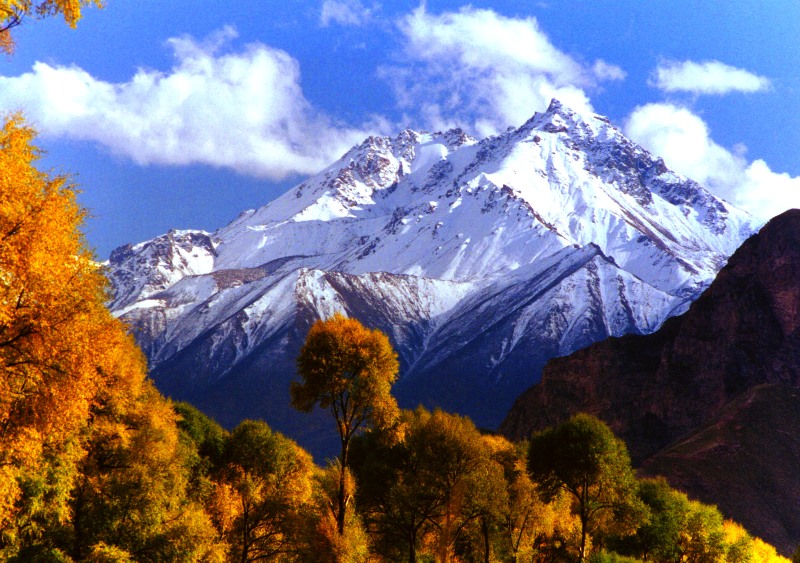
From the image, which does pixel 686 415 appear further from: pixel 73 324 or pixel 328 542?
pixel 73 324

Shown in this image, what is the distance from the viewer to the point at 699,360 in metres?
181

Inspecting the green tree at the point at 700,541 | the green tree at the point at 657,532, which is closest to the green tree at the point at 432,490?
the green tree at the point at 657,532

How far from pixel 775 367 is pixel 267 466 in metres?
135

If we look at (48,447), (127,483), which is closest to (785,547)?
(127,483)

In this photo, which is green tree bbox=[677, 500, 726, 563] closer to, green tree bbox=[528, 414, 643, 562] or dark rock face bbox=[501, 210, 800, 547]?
green tree bbox=[528, 414, 643, 562]

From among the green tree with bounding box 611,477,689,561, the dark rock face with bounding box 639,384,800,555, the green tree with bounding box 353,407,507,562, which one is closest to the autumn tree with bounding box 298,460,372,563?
the green tree with bounding box 353,407,507,562

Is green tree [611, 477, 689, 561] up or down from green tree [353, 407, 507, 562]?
down

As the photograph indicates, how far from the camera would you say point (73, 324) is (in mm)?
22141

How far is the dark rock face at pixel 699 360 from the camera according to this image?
171 metres

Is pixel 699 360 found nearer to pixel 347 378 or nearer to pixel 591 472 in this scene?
pixel 591 472

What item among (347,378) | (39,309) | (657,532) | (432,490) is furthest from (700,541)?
(39,309)

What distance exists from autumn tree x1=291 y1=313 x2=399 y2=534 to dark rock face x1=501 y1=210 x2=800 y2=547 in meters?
127

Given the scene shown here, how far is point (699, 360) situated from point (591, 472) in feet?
437

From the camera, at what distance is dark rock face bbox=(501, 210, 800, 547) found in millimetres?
171000
